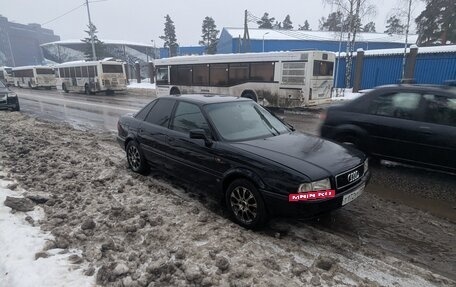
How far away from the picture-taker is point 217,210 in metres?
4.55

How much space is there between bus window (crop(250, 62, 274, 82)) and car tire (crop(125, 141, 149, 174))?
10150 millimetres

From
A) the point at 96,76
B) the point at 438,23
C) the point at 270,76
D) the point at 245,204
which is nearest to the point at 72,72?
the point at 96,76

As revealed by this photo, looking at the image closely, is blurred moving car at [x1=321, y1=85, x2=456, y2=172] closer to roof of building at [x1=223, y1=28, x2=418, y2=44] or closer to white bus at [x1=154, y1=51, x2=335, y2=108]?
white bus at [x1=154, y1=51, x2=335, y2=108]

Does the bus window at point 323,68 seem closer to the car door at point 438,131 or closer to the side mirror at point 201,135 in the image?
the car door at point 438,131

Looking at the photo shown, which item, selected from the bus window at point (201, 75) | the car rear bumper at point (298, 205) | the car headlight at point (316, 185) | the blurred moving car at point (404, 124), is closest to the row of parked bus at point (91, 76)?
the bus window at point (201, 75)

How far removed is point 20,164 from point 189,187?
3.69 metres

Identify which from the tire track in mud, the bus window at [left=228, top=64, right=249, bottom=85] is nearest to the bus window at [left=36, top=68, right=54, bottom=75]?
the bus window at [left=228, top=64, right=249, bottom=85]

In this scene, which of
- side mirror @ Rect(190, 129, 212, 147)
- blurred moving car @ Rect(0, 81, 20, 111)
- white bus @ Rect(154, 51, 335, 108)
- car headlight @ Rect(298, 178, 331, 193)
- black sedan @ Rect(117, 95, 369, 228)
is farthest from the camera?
blurred moving car @ Rect(0, 81, 20, 111)

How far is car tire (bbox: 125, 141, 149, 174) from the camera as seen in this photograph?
588cm

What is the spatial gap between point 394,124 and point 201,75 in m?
13.2

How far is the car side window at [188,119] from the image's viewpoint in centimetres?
468

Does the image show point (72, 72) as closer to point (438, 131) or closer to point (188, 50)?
point (438, 131)

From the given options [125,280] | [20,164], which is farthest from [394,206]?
[20,164]

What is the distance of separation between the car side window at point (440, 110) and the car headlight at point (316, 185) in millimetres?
2921
